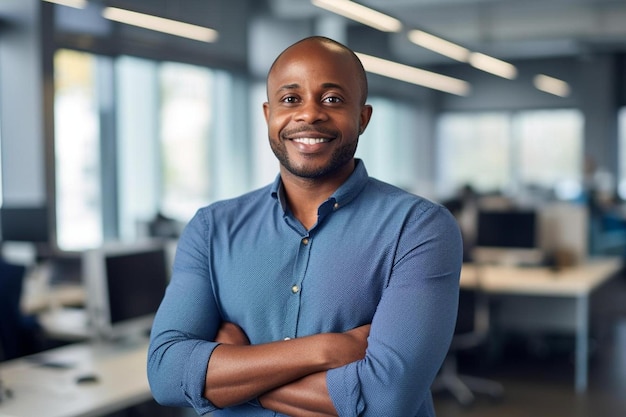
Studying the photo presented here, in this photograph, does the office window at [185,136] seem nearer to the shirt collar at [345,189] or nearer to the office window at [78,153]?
the office window at [78,153]

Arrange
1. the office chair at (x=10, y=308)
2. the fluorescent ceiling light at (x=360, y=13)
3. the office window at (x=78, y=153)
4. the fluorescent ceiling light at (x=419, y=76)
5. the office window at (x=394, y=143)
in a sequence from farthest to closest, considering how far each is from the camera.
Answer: the office window at (x=394, y=143), the fluorescent ceiling light at (x=419, y=76), the office window at (x=78, y=153), the fluorescent ceiling light at (x=360, y=13), the office chair at (x=10, y=308)

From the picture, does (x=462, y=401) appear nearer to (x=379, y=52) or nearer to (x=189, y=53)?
(x=189, y=53)

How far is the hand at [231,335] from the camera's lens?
1619mm

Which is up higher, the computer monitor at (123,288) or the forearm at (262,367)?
the forearm at (262,367)

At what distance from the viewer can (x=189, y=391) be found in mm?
1557

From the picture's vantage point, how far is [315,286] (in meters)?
1.58

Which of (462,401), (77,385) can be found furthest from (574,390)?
(77,385)

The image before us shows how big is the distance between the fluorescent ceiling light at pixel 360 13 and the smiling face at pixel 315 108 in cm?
330

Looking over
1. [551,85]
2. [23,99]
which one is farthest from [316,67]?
[551,85]

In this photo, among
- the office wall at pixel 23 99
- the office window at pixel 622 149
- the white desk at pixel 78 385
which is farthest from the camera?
the office window at pixel 622 149

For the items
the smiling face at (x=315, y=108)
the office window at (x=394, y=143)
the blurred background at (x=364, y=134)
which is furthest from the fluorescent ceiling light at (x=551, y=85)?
the smiling face at (x=315, y=108)

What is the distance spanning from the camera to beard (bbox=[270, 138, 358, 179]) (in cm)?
158

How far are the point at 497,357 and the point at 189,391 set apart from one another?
5.38 meters

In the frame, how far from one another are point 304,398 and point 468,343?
3.99 m
